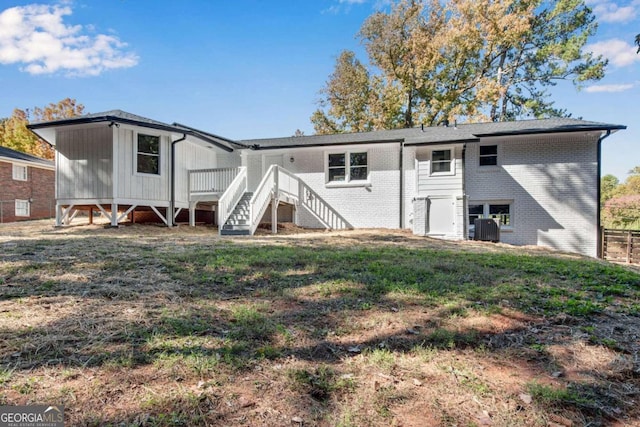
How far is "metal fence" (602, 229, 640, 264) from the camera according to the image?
1322 centimetres

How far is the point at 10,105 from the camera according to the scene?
102ft

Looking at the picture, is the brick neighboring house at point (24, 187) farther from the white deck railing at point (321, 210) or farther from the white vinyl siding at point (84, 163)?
the white deck railing at point (321, 210)

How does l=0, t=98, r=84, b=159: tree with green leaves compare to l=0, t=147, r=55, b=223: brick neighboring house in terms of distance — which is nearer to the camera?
l=0, t=147, r=55, b=223: brick neighboring house

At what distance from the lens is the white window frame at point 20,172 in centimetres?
1990

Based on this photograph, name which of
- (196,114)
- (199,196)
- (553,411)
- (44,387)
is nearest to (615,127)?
(553,411)

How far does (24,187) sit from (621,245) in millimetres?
29217

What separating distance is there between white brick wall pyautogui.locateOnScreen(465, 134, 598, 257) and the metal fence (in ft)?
3.89

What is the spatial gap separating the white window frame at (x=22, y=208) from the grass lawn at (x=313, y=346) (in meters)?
19.3

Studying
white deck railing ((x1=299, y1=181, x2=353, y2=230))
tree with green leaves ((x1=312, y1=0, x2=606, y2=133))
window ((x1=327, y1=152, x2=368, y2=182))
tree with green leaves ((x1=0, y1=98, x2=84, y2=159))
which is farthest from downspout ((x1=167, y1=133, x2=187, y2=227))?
tree with green leaves ((x1=0, y1=98, x2=84, y2=159))

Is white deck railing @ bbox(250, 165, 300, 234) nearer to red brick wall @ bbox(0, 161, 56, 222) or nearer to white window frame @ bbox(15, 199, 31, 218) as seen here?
red brick wall @ bbox(0, 161, 56, 222)

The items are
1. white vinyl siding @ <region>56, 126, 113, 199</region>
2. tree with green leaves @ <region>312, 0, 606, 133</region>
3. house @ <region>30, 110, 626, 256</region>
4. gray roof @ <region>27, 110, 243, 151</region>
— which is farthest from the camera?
tree with green leaves @ <region>312, 0, 606, 133</region>

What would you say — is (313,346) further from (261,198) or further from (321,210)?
(321,210)

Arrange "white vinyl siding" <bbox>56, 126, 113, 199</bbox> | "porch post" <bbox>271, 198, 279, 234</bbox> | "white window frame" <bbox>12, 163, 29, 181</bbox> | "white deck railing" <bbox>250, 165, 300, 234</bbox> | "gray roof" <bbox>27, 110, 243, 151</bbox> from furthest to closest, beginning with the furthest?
"white window frame" <bbox>12, 163, 29, 181</bbox> → "porch post" <bbox>271, 198, 279, 234</bbox> → "white deck railing" <bbox>250, 165, 300, 234</bbox> → "white vinyl siding" <bbox>56, 126, 113, 199</bbox> → "gray roof" <bbox>27, 110, 243, 151</bbox>

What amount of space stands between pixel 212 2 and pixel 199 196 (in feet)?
26.9
